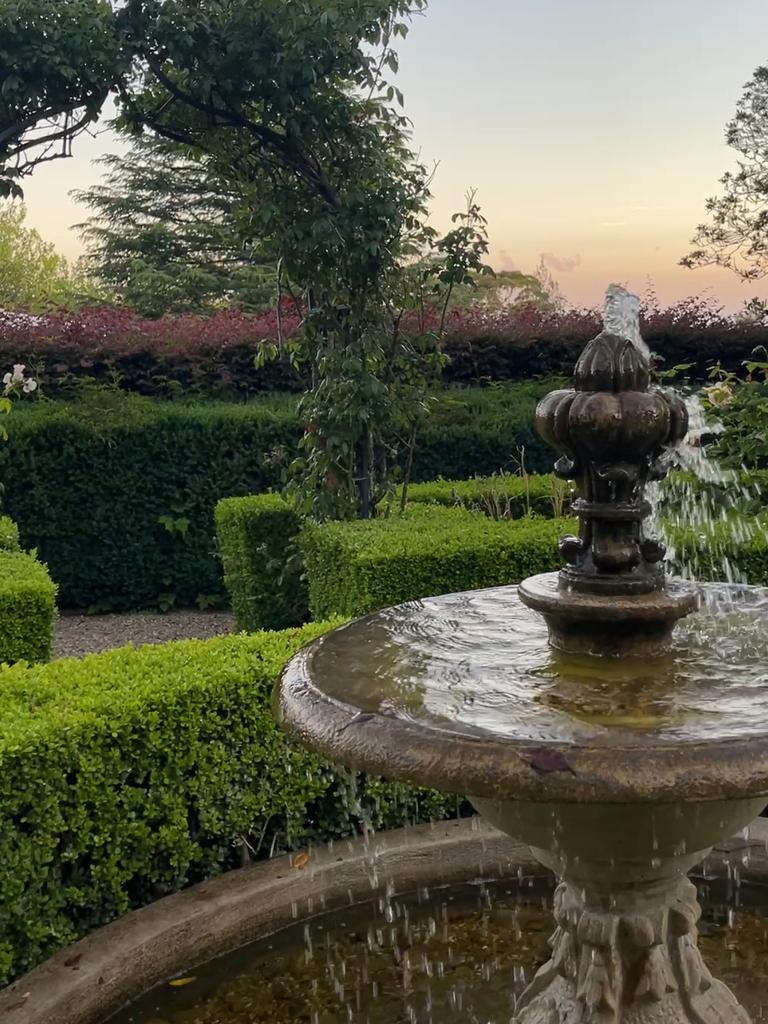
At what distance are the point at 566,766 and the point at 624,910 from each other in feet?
2.69

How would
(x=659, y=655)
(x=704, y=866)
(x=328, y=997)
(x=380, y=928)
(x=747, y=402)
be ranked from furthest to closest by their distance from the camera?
(x=747, y=402) → (x=704, y=866) → (x=380, y=928) → (x=328, y=997) → (x=659, y=655)

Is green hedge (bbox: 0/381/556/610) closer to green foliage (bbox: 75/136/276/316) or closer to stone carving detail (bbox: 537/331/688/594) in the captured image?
stone carving detail (bbox: 537/331/688/594)

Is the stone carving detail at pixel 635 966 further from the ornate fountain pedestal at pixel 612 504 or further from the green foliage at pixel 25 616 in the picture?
the green foliage at pixel 25 616

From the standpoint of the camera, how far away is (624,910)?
2.12 meters

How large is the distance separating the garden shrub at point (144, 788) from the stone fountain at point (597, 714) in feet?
2.74

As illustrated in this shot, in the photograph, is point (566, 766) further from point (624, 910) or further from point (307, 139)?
point (307, 139)

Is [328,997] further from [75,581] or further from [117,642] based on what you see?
[75,581]

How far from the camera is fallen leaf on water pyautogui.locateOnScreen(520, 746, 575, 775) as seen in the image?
4.88 feet

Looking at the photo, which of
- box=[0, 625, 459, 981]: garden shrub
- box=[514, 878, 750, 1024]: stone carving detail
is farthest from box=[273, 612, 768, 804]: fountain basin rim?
box=[0, 625, 459, 981]: garden shrub

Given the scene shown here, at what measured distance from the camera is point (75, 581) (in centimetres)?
894

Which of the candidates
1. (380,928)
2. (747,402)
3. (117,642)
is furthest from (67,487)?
(380,928)

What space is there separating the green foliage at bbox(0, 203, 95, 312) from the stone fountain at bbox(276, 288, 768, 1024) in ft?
108

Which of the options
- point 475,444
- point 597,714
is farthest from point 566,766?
point 475,444

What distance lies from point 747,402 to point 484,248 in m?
2.15
